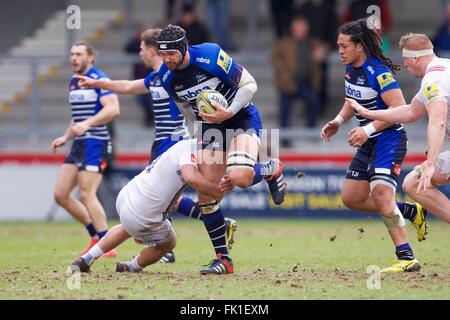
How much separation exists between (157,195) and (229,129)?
128 centimetres

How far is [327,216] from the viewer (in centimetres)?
2055

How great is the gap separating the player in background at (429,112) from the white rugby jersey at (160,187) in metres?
1.81

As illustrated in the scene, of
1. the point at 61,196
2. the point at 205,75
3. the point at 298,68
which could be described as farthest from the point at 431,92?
the point at 298,68

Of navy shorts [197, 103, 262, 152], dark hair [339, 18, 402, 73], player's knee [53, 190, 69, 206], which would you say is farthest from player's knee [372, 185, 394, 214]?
player's knee [53, 190, 69, 206]

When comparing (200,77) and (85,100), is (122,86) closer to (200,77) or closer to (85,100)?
(85,100)

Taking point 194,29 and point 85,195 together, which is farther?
point 194,29

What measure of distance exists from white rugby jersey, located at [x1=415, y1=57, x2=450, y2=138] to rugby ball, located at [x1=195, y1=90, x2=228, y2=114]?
2.03 meters

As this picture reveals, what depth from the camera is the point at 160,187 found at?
10805mm

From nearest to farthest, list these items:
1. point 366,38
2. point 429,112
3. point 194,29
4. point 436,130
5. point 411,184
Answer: point 436,130 < point 429,112 < point 411,184 < point 366,38 < point 194,29

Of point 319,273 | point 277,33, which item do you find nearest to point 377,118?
point 319,273

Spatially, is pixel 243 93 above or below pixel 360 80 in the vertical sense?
below

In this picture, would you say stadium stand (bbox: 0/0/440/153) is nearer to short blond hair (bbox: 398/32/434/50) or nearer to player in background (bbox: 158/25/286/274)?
player in background (bbox: 158/25/286/274)

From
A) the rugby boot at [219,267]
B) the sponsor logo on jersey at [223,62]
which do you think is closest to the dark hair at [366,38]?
the sponsor logo on jersey at [223,62]
